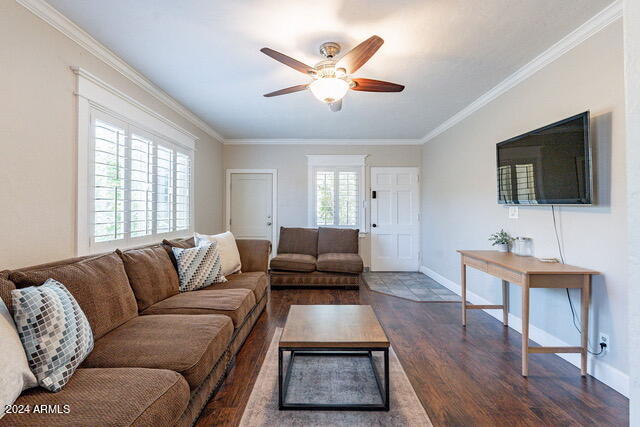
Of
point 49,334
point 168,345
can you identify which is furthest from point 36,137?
point 168,345

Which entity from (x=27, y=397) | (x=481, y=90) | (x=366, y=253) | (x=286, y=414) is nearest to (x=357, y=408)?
(x=286, y=414)

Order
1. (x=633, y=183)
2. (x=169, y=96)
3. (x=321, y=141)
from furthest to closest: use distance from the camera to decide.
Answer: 1. (x=321, y=141)
2. (x=169, y=96)
3. (x=633, y=183)

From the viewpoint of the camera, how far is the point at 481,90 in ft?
11.4

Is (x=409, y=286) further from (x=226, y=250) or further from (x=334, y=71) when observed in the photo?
(x=334, y=71)

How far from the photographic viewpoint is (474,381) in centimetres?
217

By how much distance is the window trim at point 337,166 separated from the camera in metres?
5.84

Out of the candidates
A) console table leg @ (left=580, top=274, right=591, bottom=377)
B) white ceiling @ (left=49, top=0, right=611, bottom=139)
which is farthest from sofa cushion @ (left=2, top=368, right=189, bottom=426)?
console table leg @ (left=580, top=274, right=591, bottom=377)

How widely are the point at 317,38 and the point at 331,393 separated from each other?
100 inches

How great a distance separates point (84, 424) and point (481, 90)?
4109 mm

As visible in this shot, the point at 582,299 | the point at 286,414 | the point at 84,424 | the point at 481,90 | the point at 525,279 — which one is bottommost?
the point at 286,414

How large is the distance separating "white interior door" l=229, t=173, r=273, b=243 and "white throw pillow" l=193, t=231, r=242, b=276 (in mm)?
2270

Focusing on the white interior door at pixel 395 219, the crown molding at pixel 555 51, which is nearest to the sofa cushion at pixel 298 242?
the white interior door at pixel 395 219

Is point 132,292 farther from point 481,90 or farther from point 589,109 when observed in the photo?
point 481,90

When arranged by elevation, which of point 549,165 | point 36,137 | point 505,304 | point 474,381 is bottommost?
point 474,381
